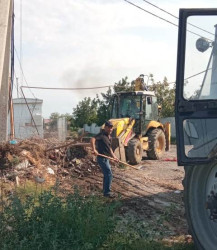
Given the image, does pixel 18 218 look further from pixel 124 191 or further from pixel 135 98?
pixel 135 98

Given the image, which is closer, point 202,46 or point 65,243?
point 202,46

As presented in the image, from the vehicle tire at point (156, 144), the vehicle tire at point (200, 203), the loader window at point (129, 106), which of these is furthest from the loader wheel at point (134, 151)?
the vehicle tire at point (200, 203)

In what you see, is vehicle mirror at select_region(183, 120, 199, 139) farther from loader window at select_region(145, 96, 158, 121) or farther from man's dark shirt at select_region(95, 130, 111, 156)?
loader window at select_region(145, 96, 158, 121)

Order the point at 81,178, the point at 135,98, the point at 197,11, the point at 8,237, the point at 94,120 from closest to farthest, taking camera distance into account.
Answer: the point at 197,11, the point at 8,237, the point at 81,178, the point at 135,98, the point at 94,120

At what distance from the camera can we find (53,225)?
234 inches

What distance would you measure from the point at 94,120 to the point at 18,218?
39.1m

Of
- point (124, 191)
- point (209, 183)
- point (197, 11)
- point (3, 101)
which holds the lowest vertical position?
point (124, 191)

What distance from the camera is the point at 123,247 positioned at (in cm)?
607

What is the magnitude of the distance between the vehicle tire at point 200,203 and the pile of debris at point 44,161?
6128 millimetres

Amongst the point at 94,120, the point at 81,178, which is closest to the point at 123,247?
the point at 81,178

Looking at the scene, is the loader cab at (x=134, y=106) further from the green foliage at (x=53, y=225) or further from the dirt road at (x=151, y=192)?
the green foliage at (x=53, y=225)

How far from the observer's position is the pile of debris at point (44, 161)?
38.1 ft

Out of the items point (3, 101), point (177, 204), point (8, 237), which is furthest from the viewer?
point (3, 101)

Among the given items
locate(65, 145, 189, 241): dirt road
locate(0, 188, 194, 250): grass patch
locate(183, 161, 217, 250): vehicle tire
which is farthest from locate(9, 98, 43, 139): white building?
locate(183, 161, 217, 250): vehicle tire
